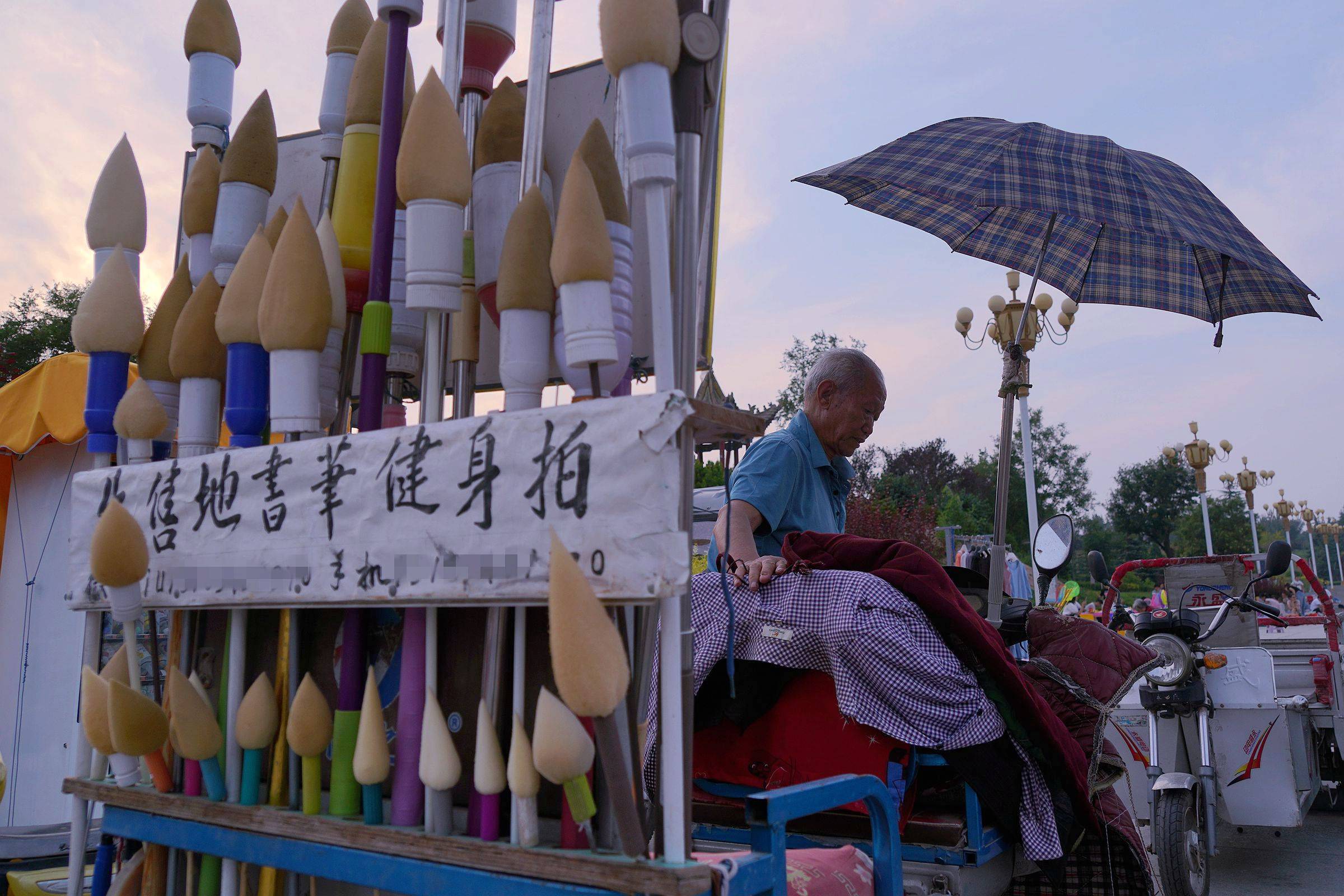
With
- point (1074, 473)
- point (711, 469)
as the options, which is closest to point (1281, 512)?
point (1074, 473)

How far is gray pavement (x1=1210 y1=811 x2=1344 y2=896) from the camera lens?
5.25 m

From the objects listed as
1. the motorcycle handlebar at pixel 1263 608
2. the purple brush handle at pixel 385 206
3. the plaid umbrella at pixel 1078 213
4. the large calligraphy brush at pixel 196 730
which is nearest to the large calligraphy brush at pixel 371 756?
the large calligraphy brush at pixel 196 730

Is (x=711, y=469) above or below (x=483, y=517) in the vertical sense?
above

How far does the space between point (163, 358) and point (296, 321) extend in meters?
0.46

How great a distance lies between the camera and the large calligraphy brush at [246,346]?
1.40 m

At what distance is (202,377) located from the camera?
154 centimetres

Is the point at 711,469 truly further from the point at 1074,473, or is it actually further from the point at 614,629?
the point at 1074,473

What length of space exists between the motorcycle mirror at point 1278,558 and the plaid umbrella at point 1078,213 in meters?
0.94

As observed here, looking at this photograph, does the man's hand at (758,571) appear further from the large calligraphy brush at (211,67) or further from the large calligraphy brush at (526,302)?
the large calligraphy brush at (211,67)

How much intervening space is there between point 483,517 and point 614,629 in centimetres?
24

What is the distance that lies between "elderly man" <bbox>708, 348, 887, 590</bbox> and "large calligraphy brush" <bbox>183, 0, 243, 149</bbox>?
148 centimetres

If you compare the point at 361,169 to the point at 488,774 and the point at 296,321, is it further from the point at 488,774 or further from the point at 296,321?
the point at 488,774

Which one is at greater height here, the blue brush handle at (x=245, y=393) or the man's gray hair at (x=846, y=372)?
the man's gray hair at (x=846, y=372)

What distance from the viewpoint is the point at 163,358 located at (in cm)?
162
